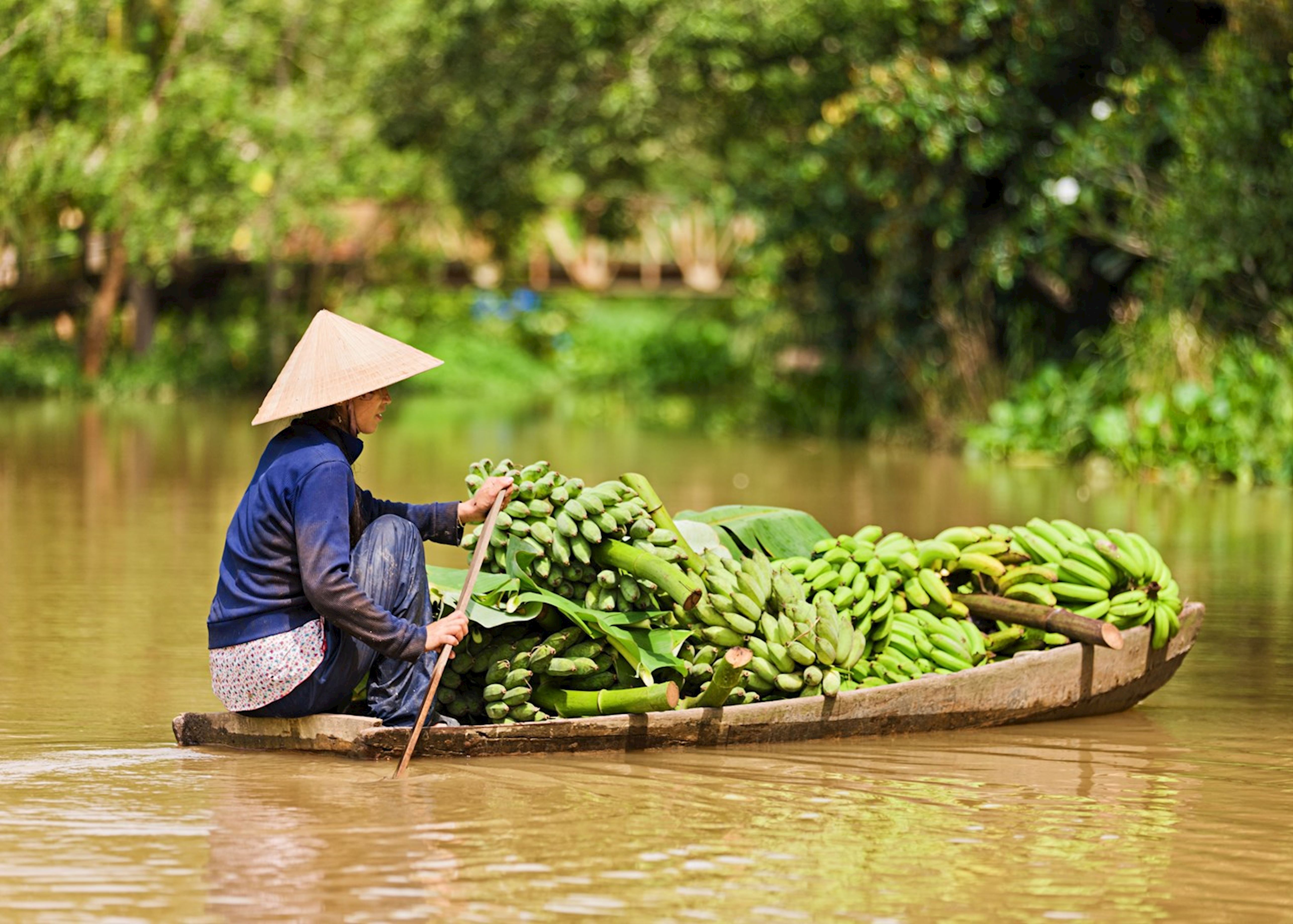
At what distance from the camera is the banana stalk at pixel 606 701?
6109 millimetres

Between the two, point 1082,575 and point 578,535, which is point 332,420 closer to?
point 578,535

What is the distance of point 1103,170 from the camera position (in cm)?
1777

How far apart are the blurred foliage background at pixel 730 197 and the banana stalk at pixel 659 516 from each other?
36.0 feet

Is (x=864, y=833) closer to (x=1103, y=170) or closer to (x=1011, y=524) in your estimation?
(x=1011, y=524)

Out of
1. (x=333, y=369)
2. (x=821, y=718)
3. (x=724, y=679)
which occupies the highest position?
(x=333, y=369)

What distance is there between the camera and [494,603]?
20.6 feet

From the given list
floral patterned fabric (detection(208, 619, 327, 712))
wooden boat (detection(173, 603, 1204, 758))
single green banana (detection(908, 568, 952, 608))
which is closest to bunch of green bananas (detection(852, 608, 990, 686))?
single green banana (detection(908, 568, 952, 608))

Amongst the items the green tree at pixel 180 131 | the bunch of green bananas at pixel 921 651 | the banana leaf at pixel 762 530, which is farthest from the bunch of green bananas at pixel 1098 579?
the green tree at pixel 180 131

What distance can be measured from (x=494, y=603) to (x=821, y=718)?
1147 millimetres

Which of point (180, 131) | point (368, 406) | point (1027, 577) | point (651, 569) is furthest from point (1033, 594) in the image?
point (180, 131)

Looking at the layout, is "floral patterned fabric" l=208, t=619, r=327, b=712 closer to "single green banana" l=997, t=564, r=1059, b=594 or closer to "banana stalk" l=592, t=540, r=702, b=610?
"banana stalk" l=592, t=540, r=702, b=610

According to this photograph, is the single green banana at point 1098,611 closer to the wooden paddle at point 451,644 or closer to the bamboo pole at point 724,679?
the bamboo pole at point 724,679

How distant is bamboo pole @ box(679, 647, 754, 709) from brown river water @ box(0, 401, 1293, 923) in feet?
0.65

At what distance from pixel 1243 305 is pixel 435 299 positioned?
17.0 meters
